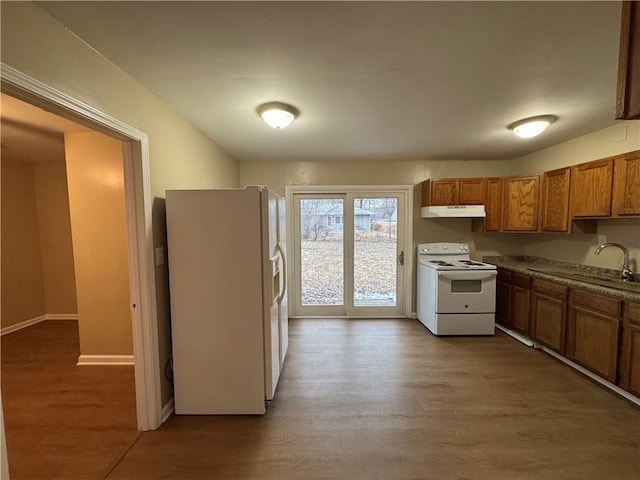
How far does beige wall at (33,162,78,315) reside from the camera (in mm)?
4297

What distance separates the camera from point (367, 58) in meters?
1.67

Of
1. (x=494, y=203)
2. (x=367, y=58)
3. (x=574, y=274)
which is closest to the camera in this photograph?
(x=367, y=58)

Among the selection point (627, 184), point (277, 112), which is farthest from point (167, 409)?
point (627, 184)

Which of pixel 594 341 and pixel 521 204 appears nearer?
pixel 594 341

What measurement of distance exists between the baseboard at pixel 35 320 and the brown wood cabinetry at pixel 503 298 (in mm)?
6291

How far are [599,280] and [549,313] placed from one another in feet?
1.82

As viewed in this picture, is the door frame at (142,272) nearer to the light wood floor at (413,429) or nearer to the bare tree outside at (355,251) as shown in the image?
the light wood floor at (413,429)

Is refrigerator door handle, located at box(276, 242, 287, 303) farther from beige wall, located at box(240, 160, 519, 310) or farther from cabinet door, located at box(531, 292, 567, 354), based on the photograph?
cabinet door, located at box(531, 292, 567, 354)

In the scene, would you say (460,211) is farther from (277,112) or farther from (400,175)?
(277,112)

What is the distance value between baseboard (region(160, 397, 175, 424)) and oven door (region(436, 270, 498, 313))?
120 inches

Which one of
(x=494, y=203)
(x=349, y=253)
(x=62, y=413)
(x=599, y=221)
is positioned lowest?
(x=62, y=413)

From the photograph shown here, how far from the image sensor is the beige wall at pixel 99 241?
9.48 feet

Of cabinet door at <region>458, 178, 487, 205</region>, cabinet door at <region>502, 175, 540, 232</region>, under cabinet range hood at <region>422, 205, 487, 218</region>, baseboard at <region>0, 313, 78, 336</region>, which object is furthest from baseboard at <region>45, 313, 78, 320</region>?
cabinet door at <region>502, 175, 540, 232</region>

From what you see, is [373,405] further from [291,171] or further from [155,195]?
[291,171]
